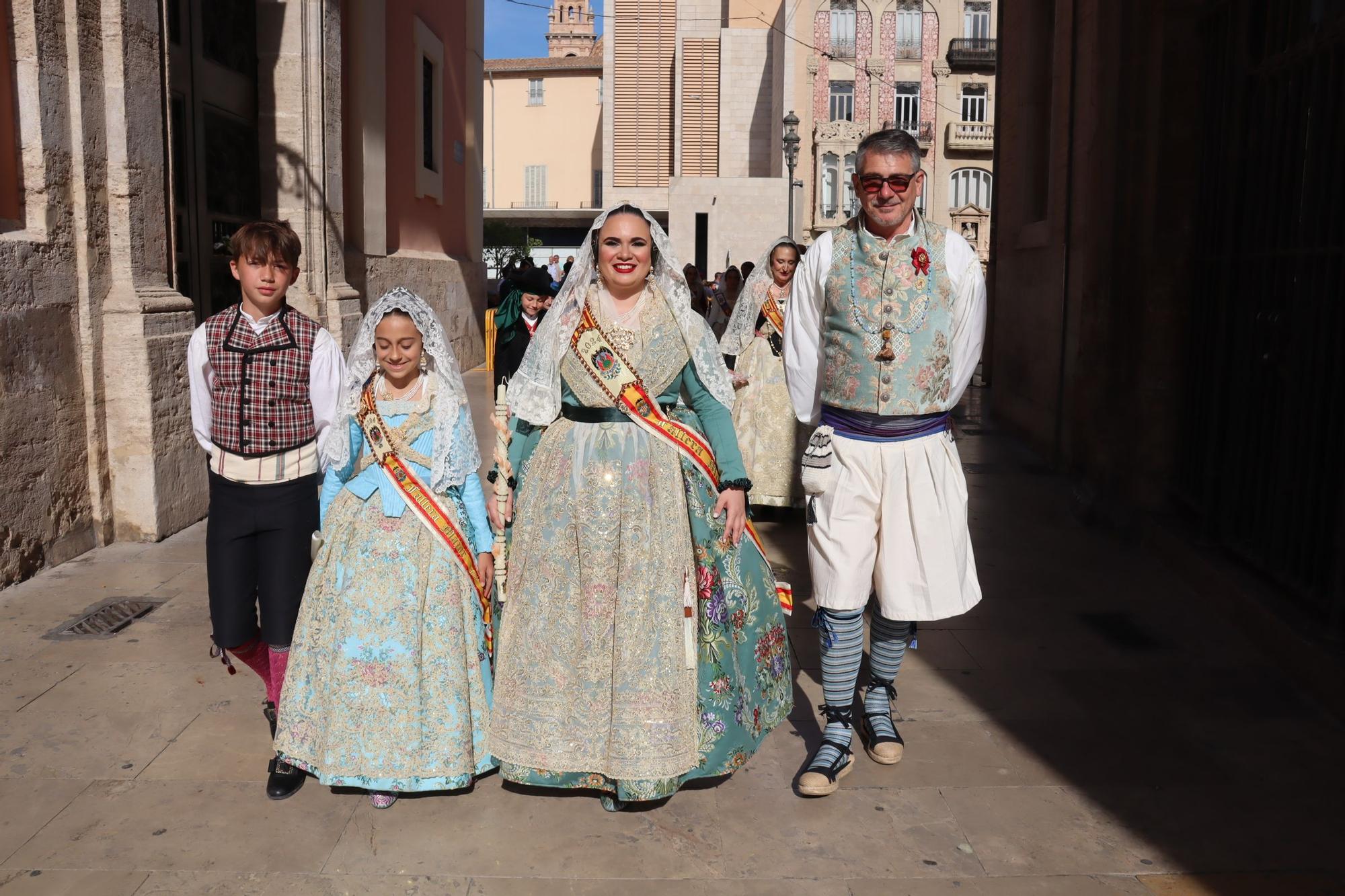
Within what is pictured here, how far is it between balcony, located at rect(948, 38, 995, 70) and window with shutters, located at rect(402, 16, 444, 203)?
30.5 metres

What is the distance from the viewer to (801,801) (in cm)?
367

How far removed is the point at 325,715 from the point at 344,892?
0.61 meters

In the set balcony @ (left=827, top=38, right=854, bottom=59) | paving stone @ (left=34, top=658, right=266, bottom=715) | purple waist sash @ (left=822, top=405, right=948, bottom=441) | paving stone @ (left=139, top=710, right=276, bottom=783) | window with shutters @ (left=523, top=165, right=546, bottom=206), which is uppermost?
balcony @ (left=827, top=38, right=854, bottom=59)

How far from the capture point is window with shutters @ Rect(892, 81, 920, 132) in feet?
140

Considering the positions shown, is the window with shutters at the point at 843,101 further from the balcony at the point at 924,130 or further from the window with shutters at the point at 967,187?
the window with shutters at the point at 967,187

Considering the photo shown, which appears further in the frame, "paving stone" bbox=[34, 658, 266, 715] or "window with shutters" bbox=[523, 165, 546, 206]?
"window with shutters" bbox=[523, 165, 546, 206]

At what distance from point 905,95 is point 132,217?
39.5 m

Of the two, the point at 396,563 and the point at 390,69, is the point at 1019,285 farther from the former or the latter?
the point at 396,563

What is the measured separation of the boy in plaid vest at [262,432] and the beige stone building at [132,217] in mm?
2619

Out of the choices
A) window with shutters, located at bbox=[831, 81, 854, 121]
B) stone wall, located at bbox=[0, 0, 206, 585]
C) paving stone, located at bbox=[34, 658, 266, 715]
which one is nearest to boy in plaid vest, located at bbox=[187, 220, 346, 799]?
paving stone, located at bbox=[34, 658, 266, 715]

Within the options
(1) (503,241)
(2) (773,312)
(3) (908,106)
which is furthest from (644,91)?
(2) (773,312)

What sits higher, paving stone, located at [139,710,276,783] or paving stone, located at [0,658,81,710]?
paving stone, located at [0,658,81,710]

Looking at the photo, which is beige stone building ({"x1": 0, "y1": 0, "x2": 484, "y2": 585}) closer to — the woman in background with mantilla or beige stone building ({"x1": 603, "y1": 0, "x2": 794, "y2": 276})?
the woman in background with mantilla

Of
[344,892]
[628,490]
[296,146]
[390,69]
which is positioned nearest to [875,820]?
[628,490]
